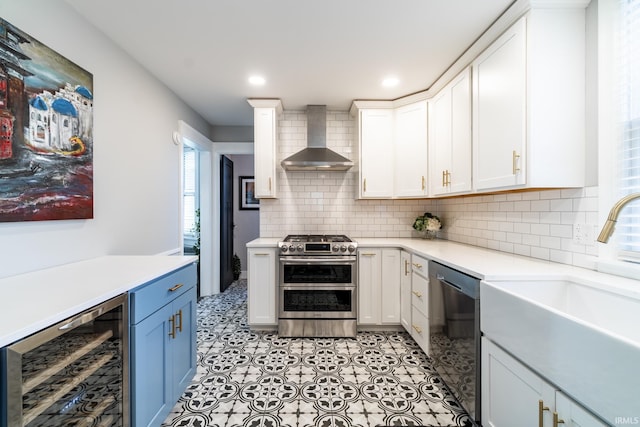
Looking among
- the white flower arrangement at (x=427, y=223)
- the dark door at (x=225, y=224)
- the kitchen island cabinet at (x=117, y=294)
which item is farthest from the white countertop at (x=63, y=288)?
the white flower arrangement at (x=427, y=223)

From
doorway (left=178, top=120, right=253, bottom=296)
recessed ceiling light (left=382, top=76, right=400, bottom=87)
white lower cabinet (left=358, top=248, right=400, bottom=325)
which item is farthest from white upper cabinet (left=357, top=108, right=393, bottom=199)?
doorway (left=178, top=120, right=253, bottom=296)

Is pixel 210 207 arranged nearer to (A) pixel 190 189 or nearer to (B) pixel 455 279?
(A) pixel 190 189

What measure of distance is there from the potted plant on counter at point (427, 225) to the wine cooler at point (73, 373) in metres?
2.83

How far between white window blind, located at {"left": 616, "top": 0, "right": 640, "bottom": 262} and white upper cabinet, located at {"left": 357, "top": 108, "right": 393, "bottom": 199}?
1865 mm

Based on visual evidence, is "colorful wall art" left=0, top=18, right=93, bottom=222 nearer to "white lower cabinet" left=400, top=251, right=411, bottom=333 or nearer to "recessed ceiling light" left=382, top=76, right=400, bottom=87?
"recessed ceiling light" left=382, top=76, right=400, bottom=87

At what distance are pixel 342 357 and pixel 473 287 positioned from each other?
1391 mm

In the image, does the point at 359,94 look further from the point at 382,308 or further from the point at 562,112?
the point at 382,308

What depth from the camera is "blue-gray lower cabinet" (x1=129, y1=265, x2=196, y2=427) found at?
51.8 inches

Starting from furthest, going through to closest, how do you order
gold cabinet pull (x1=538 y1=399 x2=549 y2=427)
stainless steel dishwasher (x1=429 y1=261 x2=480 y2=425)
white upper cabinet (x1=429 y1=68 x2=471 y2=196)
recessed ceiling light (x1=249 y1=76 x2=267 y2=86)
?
recessed ceiling light (x1=249 y1=76 x2=267 y2=86) → white upper cabinet (x1=429 y1=68 x2=471 y2=196) → stainless steel dishwasher (x1=429 y1=261 x2=480 y2=425) → gold cabinet pull (x1=538 y1=399 x2=549 y2=427)

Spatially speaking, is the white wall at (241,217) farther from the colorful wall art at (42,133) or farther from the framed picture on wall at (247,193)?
the colorful wall art at (42,133)

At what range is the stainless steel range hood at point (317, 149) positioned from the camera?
3.07m

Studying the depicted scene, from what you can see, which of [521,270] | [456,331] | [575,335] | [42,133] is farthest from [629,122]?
[42,133]

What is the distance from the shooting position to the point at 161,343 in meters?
1.52

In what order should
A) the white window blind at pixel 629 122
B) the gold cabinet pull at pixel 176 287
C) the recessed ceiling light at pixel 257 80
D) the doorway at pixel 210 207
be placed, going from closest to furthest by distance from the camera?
the white window blind at pixel 629 122 < the gold cabinet pull at pixel 176 287 < the recessed ceiling light at pixel 257 80 < the doorway at pixel 210 207
